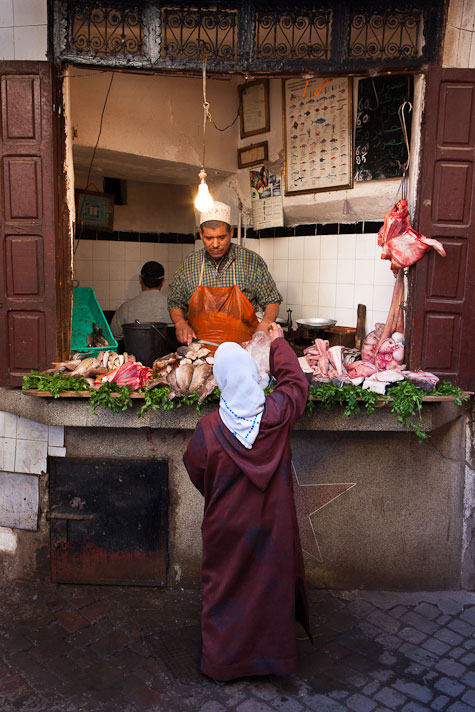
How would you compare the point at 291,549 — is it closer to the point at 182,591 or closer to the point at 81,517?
the point at 182,591

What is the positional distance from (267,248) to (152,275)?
1407mm

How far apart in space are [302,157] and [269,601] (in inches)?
172

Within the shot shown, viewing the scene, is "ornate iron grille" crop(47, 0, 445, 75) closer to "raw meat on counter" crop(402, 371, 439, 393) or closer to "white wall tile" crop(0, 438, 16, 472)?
"raw meat on counter" crop(402, 371, 439, 393)

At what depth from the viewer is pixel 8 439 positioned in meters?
4.49

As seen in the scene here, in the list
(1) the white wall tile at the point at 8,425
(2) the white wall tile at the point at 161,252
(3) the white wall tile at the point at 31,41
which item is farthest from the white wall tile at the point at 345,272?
(1) the white wall tile at the point at 8,425

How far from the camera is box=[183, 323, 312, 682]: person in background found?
9.98ft

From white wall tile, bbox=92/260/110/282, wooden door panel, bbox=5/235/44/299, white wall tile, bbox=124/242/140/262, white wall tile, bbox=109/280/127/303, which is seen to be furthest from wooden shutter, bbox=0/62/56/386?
white wall tile, bbox=124/242/140/262

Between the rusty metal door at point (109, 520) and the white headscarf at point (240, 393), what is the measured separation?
1.43 metres

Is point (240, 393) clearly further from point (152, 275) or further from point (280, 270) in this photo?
point (280, 270)

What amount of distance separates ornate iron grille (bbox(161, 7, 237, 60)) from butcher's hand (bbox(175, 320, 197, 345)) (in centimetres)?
218

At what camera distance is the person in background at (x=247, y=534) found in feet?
9.98

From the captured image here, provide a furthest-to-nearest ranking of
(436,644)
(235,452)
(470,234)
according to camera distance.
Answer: (470,234), (436,644), (235,452)

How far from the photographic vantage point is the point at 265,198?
6.41 meters

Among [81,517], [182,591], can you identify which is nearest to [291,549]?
[182,591]
